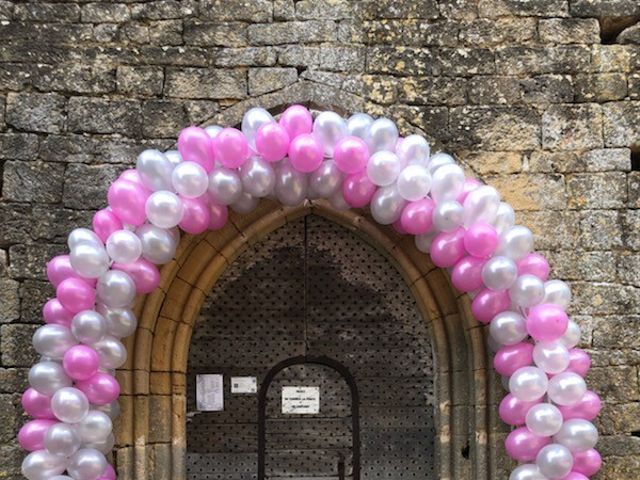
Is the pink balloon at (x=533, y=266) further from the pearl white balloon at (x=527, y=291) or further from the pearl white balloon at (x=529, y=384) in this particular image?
the pearl white balloon at (x=529, y=384)

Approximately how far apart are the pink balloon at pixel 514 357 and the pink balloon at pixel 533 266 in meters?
0.37

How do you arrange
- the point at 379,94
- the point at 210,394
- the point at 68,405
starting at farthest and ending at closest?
the point at 210,394, the point at 379,94, the point at 68,405

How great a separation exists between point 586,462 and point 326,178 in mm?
1970

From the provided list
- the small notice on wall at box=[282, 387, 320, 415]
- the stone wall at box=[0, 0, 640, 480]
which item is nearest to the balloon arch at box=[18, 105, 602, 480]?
the stone wall at box=[0, 0, 640, 480]

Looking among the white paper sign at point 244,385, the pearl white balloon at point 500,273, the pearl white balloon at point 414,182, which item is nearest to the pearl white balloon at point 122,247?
the white paper sign at point 244,385

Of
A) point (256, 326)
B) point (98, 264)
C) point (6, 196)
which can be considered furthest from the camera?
point (256, 326)

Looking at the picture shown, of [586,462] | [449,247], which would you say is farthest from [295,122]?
[586,462]

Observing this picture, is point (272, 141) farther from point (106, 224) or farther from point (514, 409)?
point (514, 409)

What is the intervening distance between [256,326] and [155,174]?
1.26 metres

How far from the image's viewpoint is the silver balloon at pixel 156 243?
427 centimetres

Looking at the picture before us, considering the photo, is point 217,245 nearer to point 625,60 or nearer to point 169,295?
point 169,295

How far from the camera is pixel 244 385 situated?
5.07 m

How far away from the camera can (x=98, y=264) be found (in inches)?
164

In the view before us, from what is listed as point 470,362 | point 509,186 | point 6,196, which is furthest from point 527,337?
point 6,196
